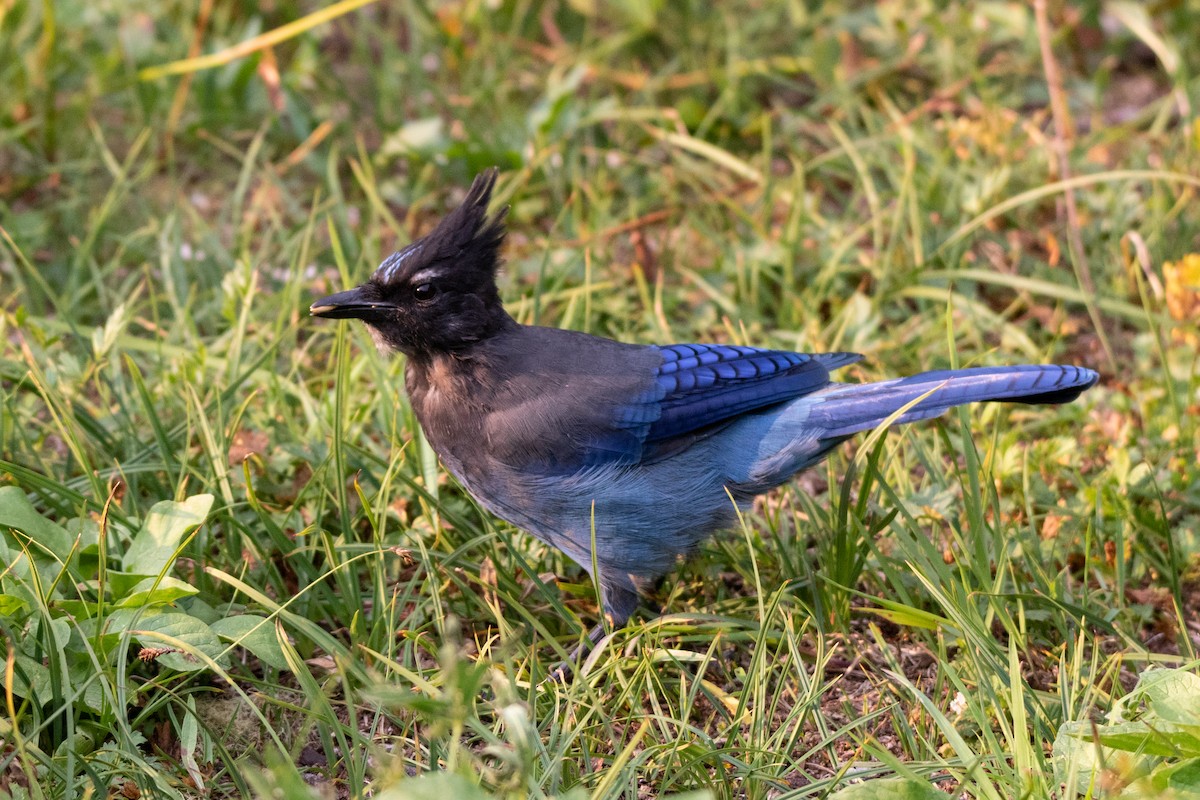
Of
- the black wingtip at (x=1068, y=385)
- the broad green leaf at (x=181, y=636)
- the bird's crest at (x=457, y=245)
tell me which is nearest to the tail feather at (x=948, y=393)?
the black wingtip at (x=1068, y=385)

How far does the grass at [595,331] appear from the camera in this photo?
2.49 m

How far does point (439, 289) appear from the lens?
121 inches

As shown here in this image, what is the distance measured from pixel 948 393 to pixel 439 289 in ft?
3.97

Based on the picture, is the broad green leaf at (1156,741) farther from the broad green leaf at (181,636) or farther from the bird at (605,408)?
the broad green leaf at (181,636)

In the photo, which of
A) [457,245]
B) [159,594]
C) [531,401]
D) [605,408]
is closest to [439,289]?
[457,245]

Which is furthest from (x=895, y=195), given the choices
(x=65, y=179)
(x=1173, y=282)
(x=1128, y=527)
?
(x=65, y=179)

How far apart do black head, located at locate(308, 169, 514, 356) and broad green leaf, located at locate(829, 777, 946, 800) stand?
1.44 m

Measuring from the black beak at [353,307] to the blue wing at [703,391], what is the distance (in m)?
0.61


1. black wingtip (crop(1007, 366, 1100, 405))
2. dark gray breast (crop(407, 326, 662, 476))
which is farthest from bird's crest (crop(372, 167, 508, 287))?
black wingtip (crop(1007, 366, 1100, 405))

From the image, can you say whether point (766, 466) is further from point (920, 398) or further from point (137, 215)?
point (137, 215)

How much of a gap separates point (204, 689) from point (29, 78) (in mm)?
3027

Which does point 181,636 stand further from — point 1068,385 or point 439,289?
point 1068,385

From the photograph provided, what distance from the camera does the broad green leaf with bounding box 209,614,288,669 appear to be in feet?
8.36

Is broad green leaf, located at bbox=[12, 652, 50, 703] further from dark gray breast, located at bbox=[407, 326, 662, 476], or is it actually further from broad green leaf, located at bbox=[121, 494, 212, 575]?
dark gray breast, located at bbox=[407, 326, 662, 476]
